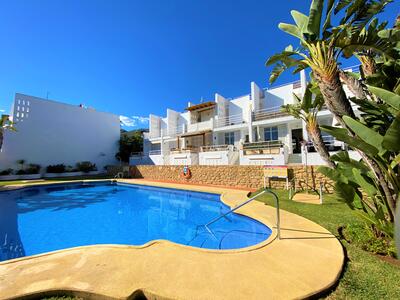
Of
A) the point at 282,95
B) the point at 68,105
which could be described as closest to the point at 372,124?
the point at 282,95

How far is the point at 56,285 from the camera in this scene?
9.71 feet

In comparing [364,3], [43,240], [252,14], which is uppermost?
[252,14]

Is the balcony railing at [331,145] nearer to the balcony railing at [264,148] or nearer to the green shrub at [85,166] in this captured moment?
the balcony railing at [264,148]

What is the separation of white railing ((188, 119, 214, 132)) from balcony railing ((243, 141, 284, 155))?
6.95m

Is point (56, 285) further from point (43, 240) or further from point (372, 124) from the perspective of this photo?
point (372, 124)

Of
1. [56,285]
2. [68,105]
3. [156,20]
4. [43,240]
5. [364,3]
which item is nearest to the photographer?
[56,285]

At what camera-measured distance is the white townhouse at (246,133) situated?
15.1 m

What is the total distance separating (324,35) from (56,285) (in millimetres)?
7039

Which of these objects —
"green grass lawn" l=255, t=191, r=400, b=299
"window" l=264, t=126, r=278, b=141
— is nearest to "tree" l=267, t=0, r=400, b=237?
"green grass lawn" l=255, t=191, r=400, b=299

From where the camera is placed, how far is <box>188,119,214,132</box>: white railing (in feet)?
73.8

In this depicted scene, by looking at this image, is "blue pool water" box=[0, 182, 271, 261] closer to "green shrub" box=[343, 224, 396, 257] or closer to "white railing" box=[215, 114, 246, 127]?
"green shrub" box=[343, 224, 396, 257]

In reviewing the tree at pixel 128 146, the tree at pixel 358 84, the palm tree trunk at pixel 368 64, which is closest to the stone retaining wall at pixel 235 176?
the tree at pixel 358 84

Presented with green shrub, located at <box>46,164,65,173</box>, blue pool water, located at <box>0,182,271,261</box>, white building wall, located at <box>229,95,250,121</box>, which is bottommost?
blue pool water, located at <box>0,182,271,261</box>

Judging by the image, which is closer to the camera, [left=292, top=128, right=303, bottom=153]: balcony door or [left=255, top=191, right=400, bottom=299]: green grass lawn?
[left=255, top=191, right=400, bottom=299]: green grass lawn
